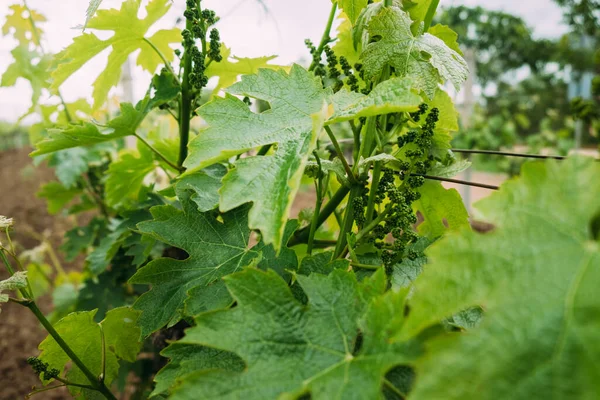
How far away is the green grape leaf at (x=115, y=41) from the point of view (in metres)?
1.06

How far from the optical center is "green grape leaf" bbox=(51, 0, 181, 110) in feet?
3.49

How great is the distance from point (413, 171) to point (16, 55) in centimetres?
173

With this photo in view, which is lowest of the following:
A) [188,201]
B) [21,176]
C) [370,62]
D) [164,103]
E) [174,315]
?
[21,176]

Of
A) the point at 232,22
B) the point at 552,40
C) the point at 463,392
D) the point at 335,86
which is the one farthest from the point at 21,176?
the point at 552,40

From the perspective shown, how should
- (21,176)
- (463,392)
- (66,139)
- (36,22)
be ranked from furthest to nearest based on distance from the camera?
(21,176)
(36,22)
(66,139)
(463,392)

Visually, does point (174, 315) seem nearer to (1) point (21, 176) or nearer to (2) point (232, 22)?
(2) point (232, 22)

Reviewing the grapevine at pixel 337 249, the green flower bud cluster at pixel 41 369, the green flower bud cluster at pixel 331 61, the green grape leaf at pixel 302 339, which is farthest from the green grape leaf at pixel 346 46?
the green flower bud cluster at pixel 41 369

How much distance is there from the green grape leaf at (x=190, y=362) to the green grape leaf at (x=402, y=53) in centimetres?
52

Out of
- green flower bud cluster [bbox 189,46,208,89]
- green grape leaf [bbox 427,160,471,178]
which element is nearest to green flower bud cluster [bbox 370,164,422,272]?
green grape leaf [bbox 427,160,471,178]

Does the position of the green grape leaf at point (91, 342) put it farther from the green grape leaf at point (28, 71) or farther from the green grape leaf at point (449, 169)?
the green grape leaf at point (28, 71)

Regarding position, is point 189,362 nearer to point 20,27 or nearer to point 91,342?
point 91,342

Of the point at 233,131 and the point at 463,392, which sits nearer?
the point at 463,392

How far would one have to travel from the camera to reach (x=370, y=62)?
80cm

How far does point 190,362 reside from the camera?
691 mm
